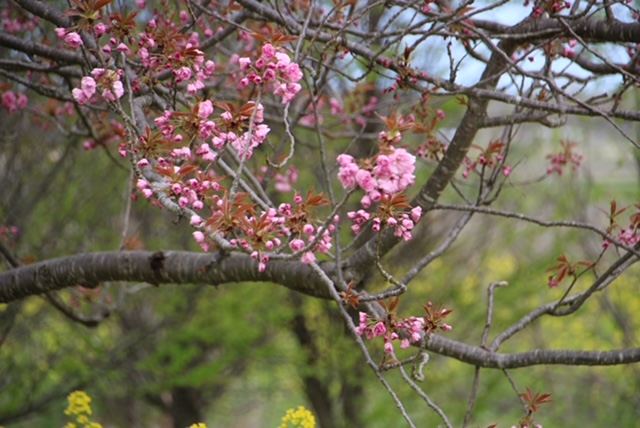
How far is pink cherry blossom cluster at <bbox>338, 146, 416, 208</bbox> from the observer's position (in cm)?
177

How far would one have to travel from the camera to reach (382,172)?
5.84ft

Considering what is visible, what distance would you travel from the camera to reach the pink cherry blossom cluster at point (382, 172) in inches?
69.7

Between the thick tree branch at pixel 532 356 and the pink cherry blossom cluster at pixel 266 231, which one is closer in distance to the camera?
the pink cherry blossom cluster at pixel 266 231

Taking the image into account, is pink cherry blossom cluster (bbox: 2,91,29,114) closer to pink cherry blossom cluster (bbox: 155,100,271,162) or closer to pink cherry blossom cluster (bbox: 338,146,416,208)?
pink cherry blossom cluster (bbox: 155,100,271,162)

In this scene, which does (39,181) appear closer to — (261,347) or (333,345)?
(261,347)

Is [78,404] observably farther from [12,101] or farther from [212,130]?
[212,130]

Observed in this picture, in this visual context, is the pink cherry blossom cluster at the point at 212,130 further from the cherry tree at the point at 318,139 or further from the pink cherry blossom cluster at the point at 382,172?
the pink cherry blossom cluster at the point at 382,172

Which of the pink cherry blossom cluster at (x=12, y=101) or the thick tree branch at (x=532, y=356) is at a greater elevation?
the pink cherry blossom cluster at (x=12, y=101)

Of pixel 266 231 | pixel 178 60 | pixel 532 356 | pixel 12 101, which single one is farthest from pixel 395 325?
pixel 12 101

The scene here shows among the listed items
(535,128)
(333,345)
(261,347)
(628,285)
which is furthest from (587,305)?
(261,347)

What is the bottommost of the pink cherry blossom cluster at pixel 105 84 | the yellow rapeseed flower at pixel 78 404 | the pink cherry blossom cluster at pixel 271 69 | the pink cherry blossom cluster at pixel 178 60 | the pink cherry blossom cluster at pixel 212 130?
the yellow rapeseed flower at pixel 78 404

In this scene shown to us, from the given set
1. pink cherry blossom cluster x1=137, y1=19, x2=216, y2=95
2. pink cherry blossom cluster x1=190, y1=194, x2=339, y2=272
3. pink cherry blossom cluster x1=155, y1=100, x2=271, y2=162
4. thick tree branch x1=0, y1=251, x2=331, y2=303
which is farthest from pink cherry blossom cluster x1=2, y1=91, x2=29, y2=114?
pink cherry blossom cluster x1=190, y1=194, x2=339, y2=272

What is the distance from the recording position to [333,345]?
7.88 meters

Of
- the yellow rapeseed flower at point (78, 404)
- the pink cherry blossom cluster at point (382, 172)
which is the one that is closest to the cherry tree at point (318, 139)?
the pink cherry blossom cluster at point (382, 172)
